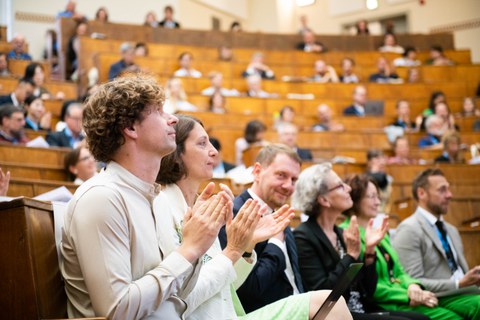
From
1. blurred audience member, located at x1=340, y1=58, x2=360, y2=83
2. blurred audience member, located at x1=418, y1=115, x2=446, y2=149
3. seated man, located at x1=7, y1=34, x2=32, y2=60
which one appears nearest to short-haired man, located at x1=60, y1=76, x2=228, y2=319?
blurred audience member, located at x1=418, y1=115, x2=446, y2=149

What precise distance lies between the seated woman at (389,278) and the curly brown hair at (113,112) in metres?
1.26

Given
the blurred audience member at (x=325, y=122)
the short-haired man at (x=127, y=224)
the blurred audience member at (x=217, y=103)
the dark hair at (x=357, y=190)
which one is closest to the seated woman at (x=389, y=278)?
the dark hair at (x=357, y=190)

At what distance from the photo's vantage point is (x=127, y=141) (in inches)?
53.5

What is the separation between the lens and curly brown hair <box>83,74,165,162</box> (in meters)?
1.34

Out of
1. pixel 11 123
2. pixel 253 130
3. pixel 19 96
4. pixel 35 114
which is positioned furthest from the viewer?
pixel 253 130

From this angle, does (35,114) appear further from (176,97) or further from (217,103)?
(217,103)

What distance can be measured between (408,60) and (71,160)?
5.68 m

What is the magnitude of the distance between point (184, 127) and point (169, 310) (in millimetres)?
603

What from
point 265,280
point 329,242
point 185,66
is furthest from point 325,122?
point 265,280

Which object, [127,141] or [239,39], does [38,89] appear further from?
[127,141]

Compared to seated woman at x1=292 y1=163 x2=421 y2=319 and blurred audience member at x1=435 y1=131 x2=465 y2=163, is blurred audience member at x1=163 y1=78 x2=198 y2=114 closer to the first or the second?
blurred audience member at x1=435 y1=131 x2=465 y2=163

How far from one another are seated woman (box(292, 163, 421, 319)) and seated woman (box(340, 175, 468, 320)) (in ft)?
0.29

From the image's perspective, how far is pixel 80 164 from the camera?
3301 millimetres

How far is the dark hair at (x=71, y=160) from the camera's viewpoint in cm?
333
